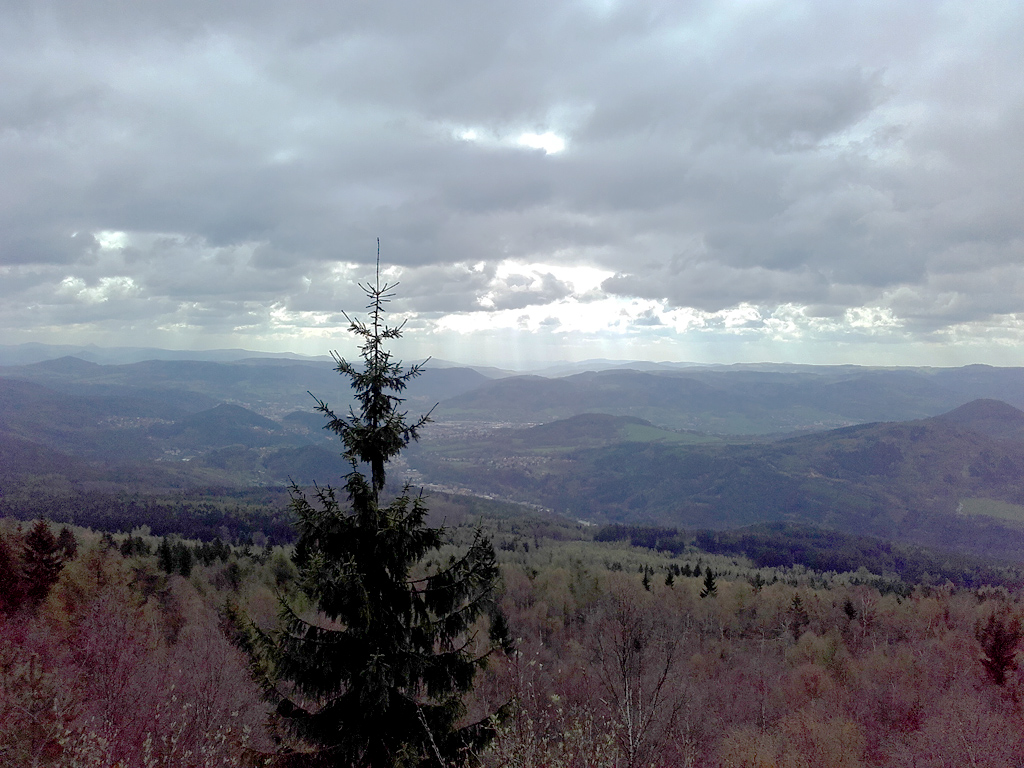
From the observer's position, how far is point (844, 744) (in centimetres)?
3291

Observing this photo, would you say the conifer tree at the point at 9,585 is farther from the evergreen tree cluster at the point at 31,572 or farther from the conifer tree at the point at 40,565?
the conifer tree at the point at 40,565

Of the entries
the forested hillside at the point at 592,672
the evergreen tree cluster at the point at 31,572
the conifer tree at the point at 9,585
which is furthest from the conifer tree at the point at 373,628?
the evergreen tree cluster at the point at 31,572

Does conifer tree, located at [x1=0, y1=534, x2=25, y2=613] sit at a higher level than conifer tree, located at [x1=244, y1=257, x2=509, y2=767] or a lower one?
lower

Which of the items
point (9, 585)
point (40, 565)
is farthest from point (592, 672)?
point (40, 565)

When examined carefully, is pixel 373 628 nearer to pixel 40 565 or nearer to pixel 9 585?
pixel 9 585

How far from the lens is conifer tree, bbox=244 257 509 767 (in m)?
10.7

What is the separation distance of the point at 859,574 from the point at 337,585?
577 feet

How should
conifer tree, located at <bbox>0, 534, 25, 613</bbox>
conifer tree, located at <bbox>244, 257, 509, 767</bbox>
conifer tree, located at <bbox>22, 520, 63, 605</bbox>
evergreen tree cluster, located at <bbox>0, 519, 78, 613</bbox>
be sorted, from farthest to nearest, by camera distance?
conifer tree, located at <bbox>22, 520, 63, 605</bbox>, evergreen tree cluster, located at <bbox>0, 519, 78, 613</bbox>, conifer tree, located at <bbox>0, 534, 25, 613</bbox>, conifer tree, located at <bbox>244, 257, 509, 767</bbox>

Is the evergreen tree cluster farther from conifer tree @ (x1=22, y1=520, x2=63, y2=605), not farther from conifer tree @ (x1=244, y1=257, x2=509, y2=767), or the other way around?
conifer tree @ (x1=244, y1=257, x2=509, y2=767)

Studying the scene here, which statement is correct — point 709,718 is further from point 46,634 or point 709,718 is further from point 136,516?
point 136,516

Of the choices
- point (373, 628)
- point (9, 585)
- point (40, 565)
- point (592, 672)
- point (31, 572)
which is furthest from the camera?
point (592, 672)

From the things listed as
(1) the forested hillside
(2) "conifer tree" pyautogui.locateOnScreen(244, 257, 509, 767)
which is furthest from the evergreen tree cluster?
(2) "conifer tree" pyautogui.locateOnScreen(244, 257, 509, 767)

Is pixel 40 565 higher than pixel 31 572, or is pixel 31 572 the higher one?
pixel 40 565

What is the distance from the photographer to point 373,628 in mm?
11156
